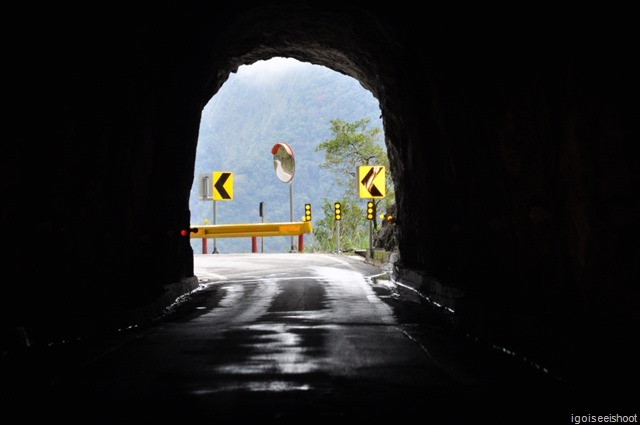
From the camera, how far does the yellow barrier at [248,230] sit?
3725 centimetres

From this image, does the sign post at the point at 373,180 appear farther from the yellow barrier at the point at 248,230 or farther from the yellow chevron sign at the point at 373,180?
the yellow barrier at the point at 248,230

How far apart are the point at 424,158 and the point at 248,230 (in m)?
21.4

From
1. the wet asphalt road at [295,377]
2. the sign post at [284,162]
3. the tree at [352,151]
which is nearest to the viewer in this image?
the wet asphalt road at [295,377]

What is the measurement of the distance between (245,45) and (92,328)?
37.2ft

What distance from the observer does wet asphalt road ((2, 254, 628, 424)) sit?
582 centimetres

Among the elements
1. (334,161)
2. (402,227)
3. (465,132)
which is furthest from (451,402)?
(334,161)

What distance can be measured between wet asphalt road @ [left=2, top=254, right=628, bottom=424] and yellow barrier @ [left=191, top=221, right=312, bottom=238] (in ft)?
79.1

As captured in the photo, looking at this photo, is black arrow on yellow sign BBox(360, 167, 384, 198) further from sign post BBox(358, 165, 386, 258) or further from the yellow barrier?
the yellow barrier

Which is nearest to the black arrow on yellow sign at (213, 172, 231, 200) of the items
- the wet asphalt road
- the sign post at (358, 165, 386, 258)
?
the sign post at (358, 165, 386, 258)

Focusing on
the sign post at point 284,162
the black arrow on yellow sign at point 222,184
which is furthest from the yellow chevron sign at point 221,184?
the sign post at point 284,162

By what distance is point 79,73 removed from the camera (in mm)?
11008

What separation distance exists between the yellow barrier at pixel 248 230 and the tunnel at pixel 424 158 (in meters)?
17.9

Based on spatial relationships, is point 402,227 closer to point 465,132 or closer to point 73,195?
point 465,132

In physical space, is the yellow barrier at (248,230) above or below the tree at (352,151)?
below
